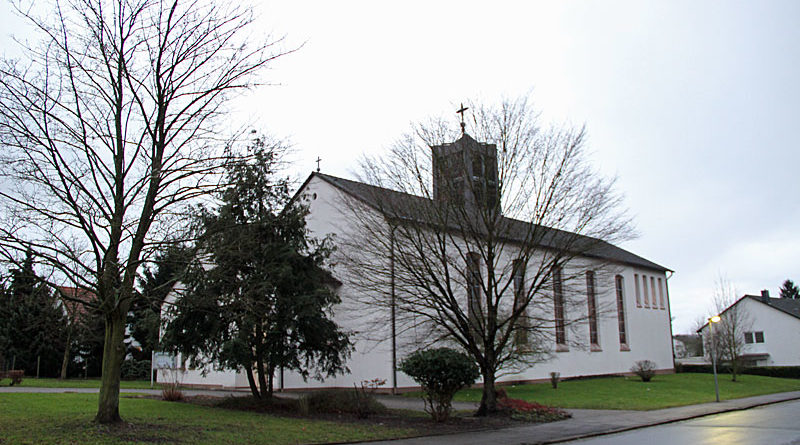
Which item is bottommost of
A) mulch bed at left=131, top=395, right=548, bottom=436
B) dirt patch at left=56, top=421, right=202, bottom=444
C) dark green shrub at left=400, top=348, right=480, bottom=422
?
mulch bed at left=131, top=395, right=548, bottom=436

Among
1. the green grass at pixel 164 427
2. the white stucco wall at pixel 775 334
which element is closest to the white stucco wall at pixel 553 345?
the green grass at pixel 164 427

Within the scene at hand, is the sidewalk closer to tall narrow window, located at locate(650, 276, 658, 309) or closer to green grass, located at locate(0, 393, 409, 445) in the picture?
green grass, located at locate(0, 393, 409, 445)

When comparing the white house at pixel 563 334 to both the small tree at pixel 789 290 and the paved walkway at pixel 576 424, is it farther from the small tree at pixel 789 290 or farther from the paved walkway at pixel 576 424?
the small tree at pixel 789 290

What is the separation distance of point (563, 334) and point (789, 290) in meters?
Answer: 78.1

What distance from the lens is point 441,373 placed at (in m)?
15.1

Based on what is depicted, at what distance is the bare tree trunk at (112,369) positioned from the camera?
474 inches

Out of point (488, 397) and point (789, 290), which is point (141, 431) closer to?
point (488, 397)

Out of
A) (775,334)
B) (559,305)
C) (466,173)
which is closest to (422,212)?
(466,173)

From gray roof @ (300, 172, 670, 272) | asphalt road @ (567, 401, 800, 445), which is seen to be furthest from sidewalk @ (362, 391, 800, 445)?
gray roof @ (300, 172, 670, 272)

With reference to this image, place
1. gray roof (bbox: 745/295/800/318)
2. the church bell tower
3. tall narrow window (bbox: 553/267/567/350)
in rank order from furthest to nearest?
gray roof (bbox: 745/295/800/318) → tall narrow window (bbox: 553/267/567/350) → the church bell tower

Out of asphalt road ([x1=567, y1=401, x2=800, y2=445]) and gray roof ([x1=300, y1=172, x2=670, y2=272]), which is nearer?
asphalt road ([x1=567, y1=401, x2=800, y2=445])

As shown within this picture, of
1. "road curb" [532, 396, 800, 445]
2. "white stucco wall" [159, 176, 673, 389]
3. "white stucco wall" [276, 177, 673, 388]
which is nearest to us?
"road curb" [532, 396, 800, 445]

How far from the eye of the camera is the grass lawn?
2186 cm

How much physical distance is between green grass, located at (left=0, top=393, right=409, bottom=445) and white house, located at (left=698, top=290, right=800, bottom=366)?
5627 centimetres
